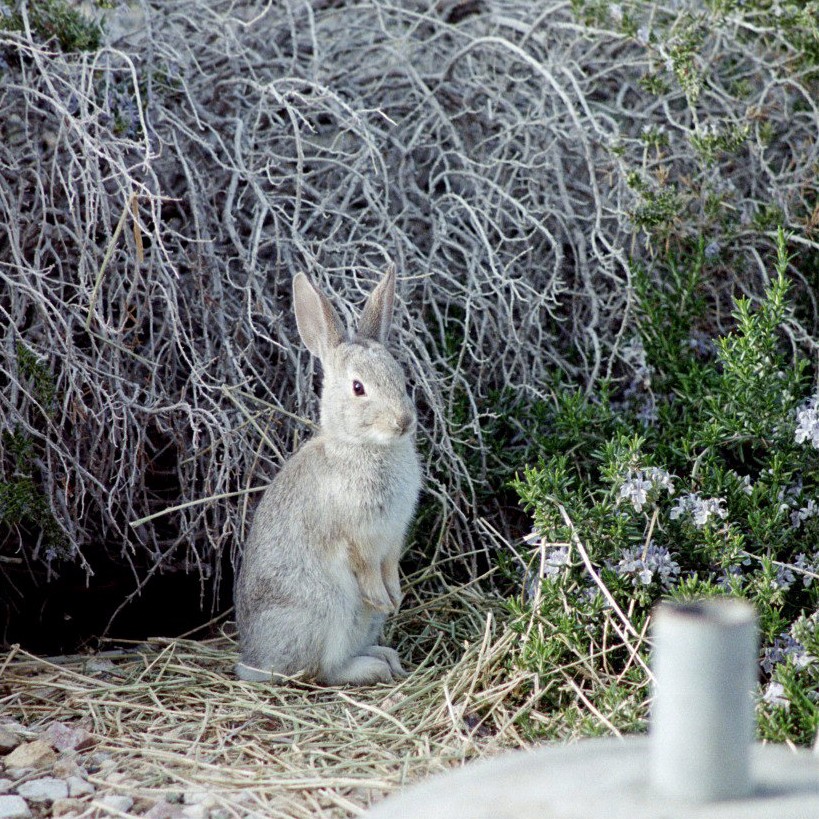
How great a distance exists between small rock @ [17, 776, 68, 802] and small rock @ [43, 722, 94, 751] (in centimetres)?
22

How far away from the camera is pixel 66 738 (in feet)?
11.9

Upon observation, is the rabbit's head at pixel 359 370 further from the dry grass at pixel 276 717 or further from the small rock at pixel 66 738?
the small rock at pixel 66 738

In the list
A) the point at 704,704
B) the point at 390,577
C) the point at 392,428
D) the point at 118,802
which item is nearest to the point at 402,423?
the point at 392,428

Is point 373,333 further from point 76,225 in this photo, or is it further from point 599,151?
point 599,151

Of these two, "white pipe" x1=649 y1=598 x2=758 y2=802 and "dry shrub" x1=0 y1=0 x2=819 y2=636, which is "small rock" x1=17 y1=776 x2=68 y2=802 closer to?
"dry shrub" x1=0 y1=0 x2=819 y2=636

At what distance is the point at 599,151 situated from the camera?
5.23 meters

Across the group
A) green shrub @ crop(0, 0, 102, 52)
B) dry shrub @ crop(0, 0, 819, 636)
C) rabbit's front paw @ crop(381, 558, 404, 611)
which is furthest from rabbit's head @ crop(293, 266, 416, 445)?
green shrub @ crop(0, 0, 102, 52)

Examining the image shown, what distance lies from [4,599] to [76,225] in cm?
167

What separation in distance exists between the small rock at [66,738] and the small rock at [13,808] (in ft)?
1.21

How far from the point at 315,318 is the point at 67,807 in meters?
1.88

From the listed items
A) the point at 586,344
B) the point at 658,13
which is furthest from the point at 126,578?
the point at 658,13

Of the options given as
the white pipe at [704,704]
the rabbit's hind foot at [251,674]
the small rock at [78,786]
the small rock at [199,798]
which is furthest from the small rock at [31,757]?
the white pipe at [704,704]

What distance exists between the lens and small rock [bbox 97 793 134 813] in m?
3.17

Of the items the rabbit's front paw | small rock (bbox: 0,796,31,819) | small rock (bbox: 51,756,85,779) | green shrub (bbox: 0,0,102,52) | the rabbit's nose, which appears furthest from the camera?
green shrub (bbox: 0,0,102,52)
